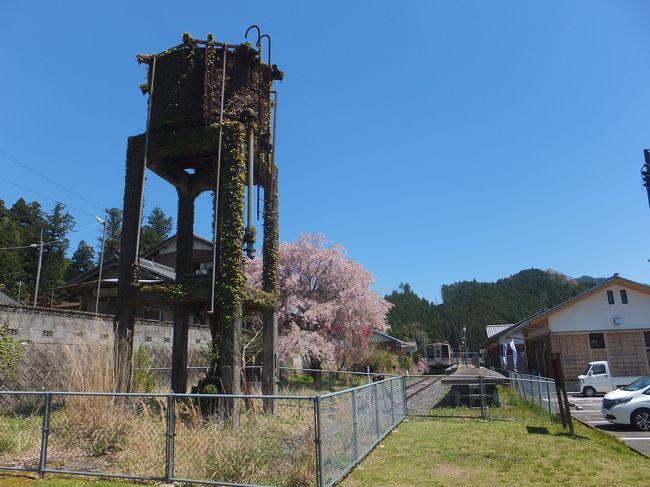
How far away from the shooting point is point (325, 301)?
90.3 ft

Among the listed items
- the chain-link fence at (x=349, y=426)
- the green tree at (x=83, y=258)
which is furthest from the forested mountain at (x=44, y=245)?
the chain-link fence at (x=349, y=426)

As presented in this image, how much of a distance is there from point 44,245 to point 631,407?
245 feet

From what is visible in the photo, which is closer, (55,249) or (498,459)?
(498,459)

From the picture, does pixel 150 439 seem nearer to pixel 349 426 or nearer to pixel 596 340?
pixel 349 426

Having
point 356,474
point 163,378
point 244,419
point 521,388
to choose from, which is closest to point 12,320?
point 163,378

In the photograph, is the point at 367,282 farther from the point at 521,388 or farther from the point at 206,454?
the point at 206,454

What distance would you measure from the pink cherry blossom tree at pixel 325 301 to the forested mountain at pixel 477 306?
189 feet

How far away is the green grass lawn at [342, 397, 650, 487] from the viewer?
22.9 ft

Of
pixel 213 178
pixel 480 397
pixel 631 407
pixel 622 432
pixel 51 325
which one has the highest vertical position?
pixel 213 178

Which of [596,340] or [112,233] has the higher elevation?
[112,233]

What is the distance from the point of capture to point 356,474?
7.23 metres

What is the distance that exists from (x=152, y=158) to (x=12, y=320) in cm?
654

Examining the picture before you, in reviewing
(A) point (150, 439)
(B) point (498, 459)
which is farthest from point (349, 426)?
(A) point (150, 439)

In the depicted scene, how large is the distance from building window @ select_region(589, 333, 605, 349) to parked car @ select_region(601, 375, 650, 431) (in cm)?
1988
